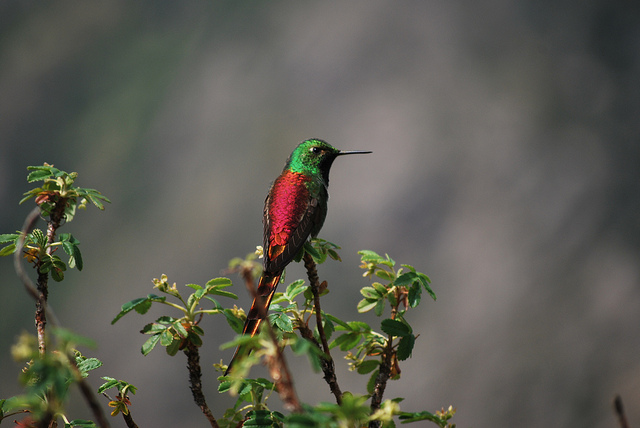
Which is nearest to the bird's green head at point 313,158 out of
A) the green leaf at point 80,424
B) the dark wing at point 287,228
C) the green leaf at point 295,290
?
the dark wing at point 287,228

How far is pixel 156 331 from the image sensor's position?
67 cm

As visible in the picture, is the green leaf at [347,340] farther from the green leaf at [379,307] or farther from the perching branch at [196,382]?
the perching branch at [196,382]

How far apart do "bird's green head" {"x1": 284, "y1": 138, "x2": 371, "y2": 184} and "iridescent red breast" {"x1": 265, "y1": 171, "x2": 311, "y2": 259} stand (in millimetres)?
55

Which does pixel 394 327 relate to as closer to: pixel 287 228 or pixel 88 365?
pixel 287 228

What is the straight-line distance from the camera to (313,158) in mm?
1103

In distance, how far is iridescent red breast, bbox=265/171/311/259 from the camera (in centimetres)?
86

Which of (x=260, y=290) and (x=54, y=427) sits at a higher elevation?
(x=260, y=290)

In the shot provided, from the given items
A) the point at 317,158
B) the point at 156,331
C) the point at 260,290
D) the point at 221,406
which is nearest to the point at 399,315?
the point at 260,290

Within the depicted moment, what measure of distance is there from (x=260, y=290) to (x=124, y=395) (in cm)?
25

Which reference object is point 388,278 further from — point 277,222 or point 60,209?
point 60,209

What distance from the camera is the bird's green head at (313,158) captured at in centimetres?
108

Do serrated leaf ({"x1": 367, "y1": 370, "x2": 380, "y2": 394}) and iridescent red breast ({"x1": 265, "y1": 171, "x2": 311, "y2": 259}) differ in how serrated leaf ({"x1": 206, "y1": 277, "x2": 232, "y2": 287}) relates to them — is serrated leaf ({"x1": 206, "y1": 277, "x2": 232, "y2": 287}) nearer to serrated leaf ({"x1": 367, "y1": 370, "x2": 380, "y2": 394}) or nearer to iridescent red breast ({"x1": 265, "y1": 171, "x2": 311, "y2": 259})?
iridescent red breast ({"x1": 265, "y1": 171, "x2": 311, "y2": 259})

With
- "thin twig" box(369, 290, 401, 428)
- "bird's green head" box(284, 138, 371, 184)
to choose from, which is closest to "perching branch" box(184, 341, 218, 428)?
"thin twig" box(369, 290, 401, 428)

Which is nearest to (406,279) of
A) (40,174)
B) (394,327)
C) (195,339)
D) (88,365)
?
(394,327)
